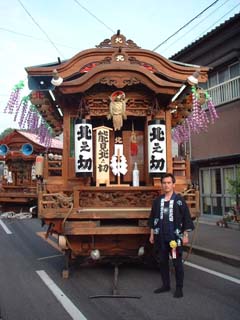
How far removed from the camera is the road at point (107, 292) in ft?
15.9

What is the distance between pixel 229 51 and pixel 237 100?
206cm

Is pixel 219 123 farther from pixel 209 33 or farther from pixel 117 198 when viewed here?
pixel 117 198

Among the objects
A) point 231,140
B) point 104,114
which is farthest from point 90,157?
point 231,140

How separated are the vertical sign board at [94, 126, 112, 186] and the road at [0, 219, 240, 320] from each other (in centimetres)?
198

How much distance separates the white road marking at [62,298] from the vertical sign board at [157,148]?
119 inches

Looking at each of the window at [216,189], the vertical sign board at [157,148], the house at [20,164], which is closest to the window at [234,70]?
the window at [216,189]

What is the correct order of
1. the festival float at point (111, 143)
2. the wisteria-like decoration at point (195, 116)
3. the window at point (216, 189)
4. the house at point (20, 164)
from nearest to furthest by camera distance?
1. the festival float at point (111, 143)
2. the wisteria-like decoration at point (195, 116)
3. the window at point (216, 189)
4. the house at point (20, 164)

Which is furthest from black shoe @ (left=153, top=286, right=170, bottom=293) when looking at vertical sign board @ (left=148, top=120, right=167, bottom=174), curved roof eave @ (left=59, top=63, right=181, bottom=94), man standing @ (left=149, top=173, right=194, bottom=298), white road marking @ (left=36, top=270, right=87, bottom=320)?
curved roof eave @ (left=59, top=63, right=181, bottom=94)

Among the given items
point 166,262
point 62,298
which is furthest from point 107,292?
point 166,262

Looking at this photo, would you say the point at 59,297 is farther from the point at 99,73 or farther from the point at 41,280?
the point at 99,73

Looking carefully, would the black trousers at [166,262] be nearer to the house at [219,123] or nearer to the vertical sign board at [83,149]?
the vertical sign board at [83,149]

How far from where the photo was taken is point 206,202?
16469mm

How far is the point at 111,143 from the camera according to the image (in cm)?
851

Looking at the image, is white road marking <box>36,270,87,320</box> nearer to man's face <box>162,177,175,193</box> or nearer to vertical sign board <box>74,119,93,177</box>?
vertical sign board <box>74,119,93,177</box>
